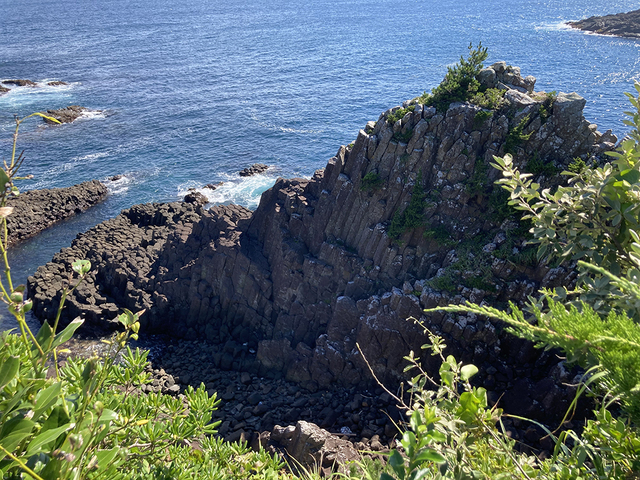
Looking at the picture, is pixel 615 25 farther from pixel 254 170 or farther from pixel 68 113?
pixel 68 113

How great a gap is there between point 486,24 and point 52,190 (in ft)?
377

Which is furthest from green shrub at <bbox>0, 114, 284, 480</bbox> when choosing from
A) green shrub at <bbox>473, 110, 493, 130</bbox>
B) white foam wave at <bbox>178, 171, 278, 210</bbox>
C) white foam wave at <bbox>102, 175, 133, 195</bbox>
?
white foam wave at <bbox>102, 175, 133, 195</bbox>

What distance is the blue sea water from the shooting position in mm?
56500

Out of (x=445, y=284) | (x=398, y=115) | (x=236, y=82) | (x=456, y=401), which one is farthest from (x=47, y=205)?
(x=456, y=401)

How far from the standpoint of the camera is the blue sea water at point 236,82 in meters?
56.5

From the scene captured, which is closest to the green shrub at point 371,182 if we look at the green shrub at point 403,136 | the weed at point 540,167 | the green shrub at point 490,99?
the green shrub at point 403,136

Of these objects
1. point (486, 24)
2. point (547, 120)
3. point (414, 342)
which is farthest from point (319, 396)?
point (486, 24)

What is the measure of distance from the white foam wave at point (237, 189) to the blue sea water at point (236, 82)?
0.24m

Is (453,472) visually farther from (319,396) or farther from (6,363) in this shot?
(319,396)

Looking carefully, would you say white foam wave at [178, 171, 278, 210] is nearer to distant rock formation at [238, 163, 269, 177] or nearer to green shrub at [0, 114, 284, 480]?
distant rock formation at [238, 163, 269, 177]

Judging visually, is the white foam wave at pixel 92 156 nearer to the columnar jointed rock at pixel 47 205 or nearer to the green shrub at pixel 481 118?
the columnar jointed rock at pixel 47 205

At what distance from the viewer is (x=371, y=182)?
27.6 m

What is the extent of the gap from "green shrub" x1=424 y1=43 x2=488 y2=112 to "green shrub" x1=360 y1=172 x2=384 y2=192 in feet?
17.3

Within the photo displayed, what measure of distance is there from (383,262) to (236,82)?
70.5m
